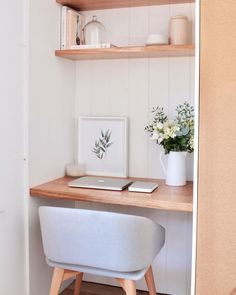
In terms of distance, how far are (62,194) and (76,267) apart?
39cm

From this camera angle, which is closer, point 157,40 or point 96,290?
point 157,40

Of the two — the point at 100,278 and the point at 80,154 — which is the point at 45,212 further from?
the point at 100,278

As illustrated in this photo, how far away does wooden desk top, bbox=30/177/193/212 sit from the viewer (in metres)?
1.87

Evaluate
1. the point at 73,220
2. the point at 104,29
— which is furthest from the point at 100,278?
the point at 104,29

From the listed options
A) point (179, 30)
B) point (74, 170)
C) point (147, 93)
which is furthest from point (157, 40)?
point (74, 170)

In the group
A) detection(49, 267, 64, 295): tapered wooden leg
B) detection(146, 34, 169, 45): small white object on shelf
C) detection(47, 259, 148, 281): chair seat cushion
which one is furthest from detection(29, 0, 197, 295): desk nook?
detection(47, 259, 148, 281): chair seat cushion

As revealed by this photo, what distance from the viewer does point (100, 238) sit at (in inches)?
67.8

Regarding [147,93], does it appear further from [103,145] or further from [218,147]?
[218,147]

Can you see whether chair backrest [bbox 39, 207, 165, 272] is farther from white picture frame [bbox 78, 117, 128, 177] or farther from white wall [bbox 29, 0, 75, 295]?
white picture frame [bbox 78, 117, 128, 177]

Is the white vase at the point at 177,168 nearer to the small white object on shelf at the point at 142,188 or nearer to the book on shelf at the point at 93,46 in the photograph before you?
the small white object on shelf at the point at 142,188

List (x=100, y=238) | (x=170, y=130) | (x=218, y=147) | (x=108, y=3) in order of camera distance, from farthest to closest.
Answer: (x=108, y=3) → (x=170, y=130) → (x=100, y=238) → (x=218, y=147)

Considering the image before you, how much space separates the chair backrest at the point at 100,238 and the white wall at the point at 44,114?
378 mm

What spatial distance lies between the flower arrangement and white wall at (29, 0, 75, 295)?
0.60 m

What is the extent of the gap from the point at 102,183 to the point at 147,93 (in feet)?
2.17
